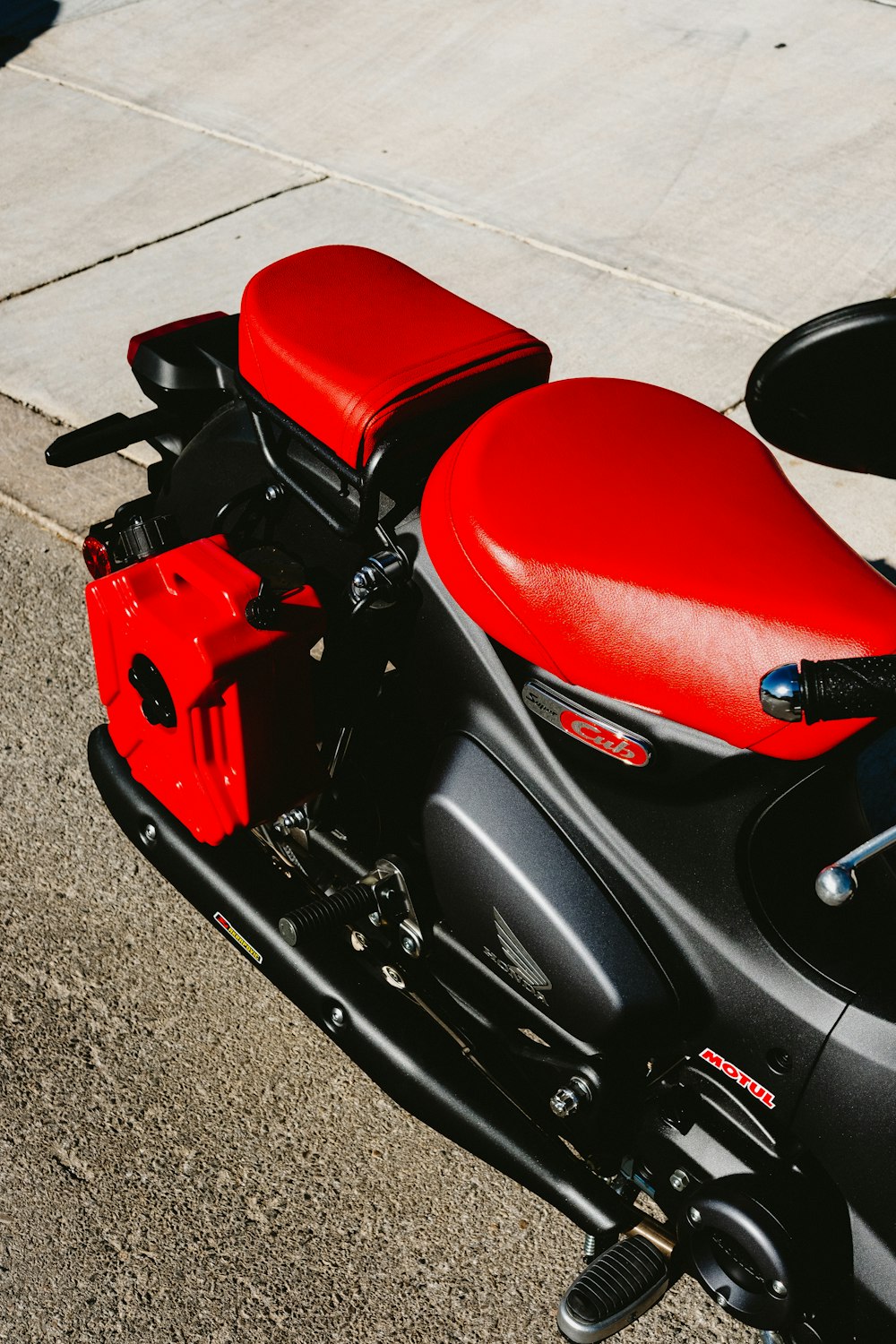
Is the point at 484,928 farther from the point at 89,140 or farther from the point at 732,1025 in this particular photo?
the point at 89,140

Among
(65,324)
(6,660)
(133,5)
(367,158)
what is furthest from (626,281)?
(133,5)

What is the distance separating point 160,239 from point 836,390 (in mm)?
4094

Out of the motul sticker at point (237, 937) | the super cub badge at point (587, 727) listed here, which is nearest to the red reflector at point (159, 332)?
the motul sticker at point (237, 937)

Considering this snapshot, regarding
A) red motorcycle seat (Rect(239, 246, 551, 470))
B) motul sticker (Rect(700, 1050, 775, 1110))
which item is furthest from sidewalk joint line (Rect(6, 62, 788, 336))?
motul sticker (Rect(700, 1050, 775, 1110))

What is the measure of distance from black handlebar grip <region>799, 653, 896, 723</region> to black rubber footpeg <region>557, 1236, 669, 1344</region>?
3.16ft

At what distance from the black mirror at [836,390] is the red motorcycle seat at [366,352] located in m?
0.63

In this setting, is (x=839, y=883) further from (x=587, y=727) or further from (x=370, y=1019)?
(x=370, y=1019)

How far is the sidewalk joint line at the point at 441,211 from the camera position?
4594 millimetres

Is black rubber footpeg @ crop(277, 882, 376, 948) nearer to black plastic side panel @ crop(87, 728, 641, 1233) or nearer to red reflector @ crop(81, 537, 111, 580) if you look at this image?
black plastic side panel @ crop(87, 728, 641, 1233)

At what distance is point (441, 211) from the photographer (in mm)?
5270

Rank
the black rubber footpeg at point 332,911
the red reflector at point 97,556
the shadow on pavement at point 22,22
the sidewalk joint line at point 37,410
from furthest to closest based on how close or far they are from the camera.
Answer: the shadow on pavement at point 22,22 < the sidewalk joint line at point 37,410 < the red reflector at point 97,556 < the black rubber footpeg at point 332,911

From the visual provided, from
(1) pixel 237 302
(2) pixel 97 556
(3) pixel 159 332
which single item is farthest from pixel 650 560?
(1) pixel 237 302

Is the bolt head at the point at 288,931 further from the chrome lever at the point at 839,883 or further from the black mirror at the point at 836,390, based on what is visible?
the black mirror at the point at 836,390

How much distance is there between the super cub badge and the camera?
1.75m
